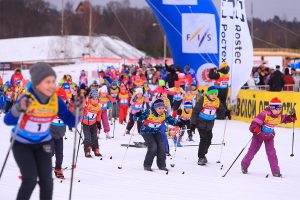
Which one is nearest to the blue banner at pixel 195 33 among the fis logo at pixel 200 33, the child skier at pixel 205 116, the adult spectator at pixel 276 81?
the fis logo at pixel 200 33

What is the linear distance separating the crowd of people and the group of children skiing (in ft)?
11.5

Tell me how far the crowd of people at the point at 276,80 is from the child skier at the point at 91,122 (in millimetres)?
10404

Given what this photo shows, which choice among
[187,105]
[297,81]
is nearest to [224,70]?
Result: [297,81]

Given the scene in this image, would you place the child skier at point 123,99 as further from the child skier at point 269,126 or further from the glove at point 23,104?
the glove at point 23,104

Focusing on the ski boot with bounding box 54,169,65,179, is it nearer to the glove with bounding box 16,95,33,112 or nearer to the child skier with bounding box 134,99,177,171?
the child skier with bounding box 134,99,177,171

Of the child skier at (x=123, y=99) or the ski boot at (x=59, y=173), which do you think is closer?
the ski boot at (x=59, y=173)

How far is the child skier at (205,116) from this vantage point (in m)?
11.6

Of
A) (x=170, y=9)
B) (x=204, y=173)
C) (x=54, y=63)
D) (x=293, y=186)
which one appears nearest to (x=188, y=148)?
(x=204, y=173)

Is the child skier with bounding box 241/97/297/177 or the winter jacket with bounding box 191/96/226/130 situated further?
the winter jacket with bounding box 191/96/226/130

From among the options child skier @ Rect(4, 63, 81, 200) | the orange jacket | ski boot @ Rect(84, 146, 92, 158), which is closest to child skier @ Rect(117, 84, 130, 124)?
ski boot @ Rect(84, 146, 92, 158)

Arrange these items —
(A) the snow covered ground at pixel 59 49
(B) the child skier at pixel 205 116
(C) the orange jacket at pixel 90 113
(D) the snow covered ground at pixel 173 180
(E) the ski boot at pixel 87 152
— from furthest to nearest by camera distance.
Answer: (A) the snow covered ground at pixel 59 49 < (E) the ski boot at pixel 87 152 < (C) the orange jacket at pixel 90 113 < (B) the child skier at pixel 205 116 < (D) the snow covered ground at pixel 173 180

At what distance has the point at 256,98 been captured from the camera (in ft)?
67.4

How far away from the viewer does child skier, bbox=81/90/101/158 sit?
39.8 feet

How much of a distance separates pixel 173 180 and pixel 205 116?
2.16 meters
